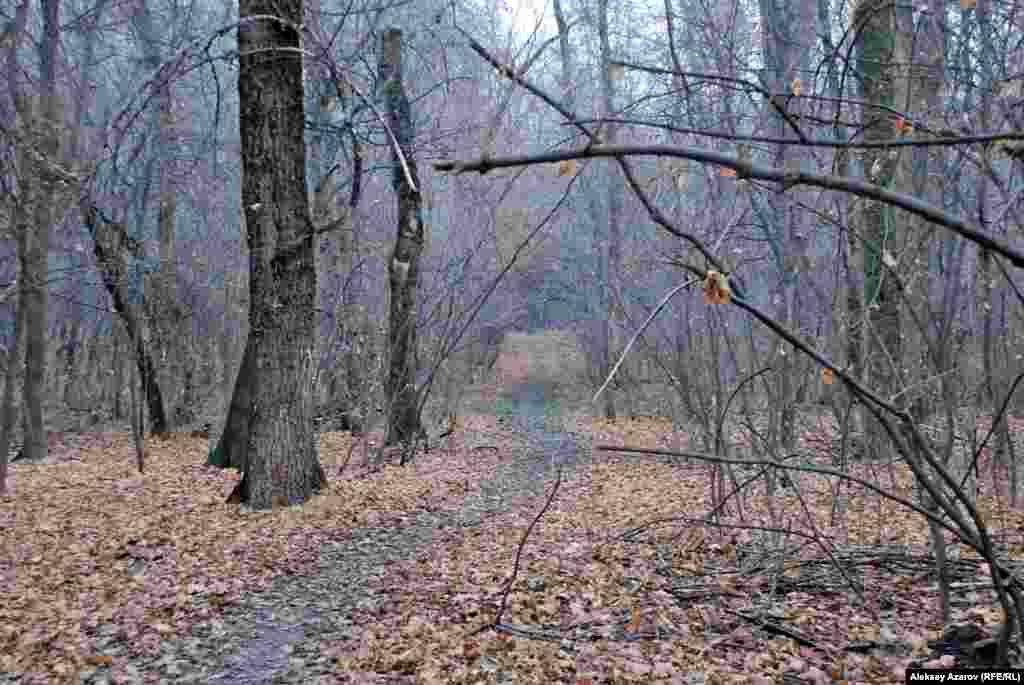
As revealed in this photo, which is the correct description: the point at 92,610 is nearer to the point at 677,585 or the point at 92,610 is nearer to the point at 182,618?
the point at 182,618

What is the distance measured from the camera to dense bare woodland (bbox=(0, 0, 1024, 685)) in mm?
3494

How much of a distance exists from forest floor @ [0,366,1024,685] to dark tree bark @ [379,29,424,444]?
2548 millimetres

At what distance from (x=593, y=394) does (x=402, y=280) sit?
4252mm

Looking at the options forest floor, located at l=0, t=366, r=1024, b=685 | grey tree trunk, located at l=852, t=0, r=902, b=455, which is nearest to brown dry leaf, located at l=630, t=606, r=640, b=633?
forest floor, located at l=0, t=366, r=1024, b=685

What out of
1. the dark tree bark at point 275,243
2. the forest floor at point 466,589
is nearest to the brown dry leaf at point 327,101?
the dark tree bark at point 275,243

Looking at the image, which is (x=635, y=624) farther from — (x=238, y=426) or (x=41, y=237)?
(x=41, y=237)

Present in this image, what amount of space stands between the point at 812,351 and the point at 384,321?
11349mm

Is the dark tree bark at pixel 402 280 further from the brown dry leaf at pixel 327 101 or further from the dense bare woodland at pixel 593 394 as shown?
the brown dry leaf at pixel 327 101

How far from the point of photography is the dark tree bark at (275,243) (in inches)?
285

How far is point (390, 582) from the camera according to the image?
534cm

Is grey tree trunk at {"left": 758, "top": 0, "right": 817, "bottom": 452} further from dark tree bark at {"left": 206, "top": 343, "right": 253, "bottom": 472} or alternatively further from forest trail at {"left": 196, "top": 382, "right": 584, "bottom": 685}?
dark tree bark at {"left": 206, "top": 343, "right": 253, "bottom": 472}

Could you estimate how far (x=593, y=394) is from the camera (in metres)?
7.93

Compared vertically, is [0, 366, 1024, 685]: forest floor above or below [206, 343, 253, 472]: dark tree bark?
below

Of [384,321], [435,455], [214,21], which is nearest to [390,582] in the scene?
[435,455]
